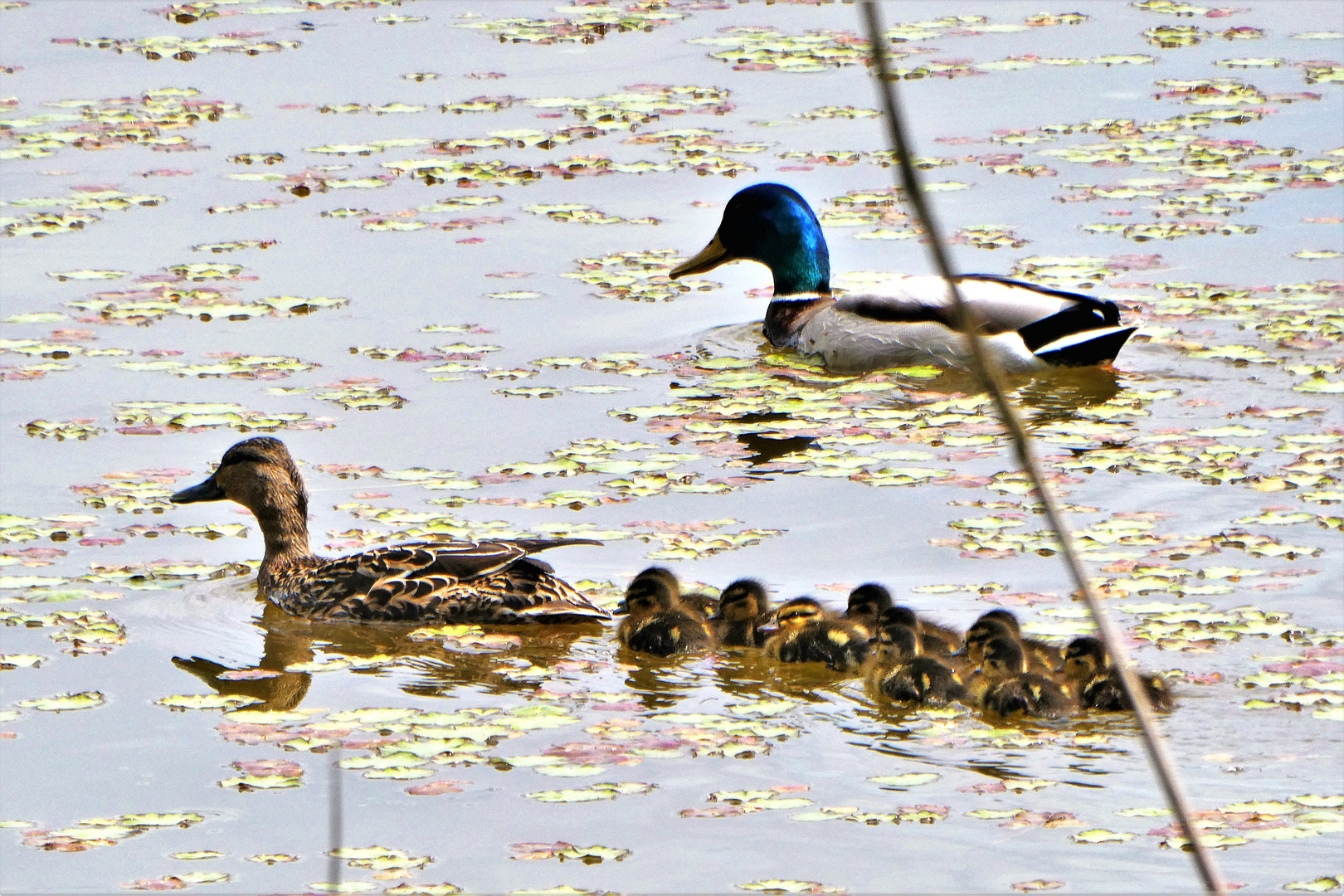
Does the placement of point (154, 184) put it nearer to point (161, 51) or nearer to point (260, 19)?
point (161, 51)

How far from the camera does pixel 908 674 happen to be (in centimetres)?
591

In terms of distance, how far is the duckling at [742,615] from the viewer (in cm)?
646

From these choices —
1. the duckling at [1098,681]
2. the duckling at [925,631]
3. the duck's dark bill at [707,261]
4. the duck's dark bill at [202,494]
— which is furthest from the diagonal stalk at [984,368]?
the duck's dark bill at [707,261]

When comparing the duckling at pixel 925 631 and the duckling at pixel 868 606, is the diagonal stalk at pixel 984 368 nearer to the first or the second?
the duckling at pixel 925 631

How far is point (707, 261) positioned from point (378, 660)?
4.94 m

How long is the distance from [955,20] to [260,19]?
5.81m

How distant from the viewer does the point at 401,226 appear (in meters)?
12.1

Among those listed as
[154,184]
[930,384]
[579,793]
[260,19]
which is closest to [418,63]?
[260,19]

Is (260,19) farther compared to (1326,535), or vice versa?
(260,19)

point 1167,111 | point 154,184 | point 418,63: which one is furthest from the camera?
point 418,63

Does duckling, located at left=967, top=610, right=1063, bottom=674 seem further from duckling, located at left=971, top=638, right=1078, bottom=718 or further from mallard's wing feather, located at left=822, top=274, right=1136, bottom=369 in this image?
mallard's wing feather, located at left=822, top=274, right=1136, bottom=369

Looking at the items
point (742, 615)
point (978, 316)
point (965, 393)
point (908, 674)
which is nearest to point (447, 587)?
point (742, 615)

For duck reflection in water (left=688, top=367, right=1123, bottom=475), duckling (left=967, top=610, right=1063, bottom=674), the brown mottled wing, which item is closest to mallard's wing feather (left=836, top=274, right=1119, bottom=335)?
duck reflection in water (left=688, top=367, right=1123, bottom=475)

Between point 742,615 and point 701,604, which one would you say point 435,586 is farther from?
point 742,615
